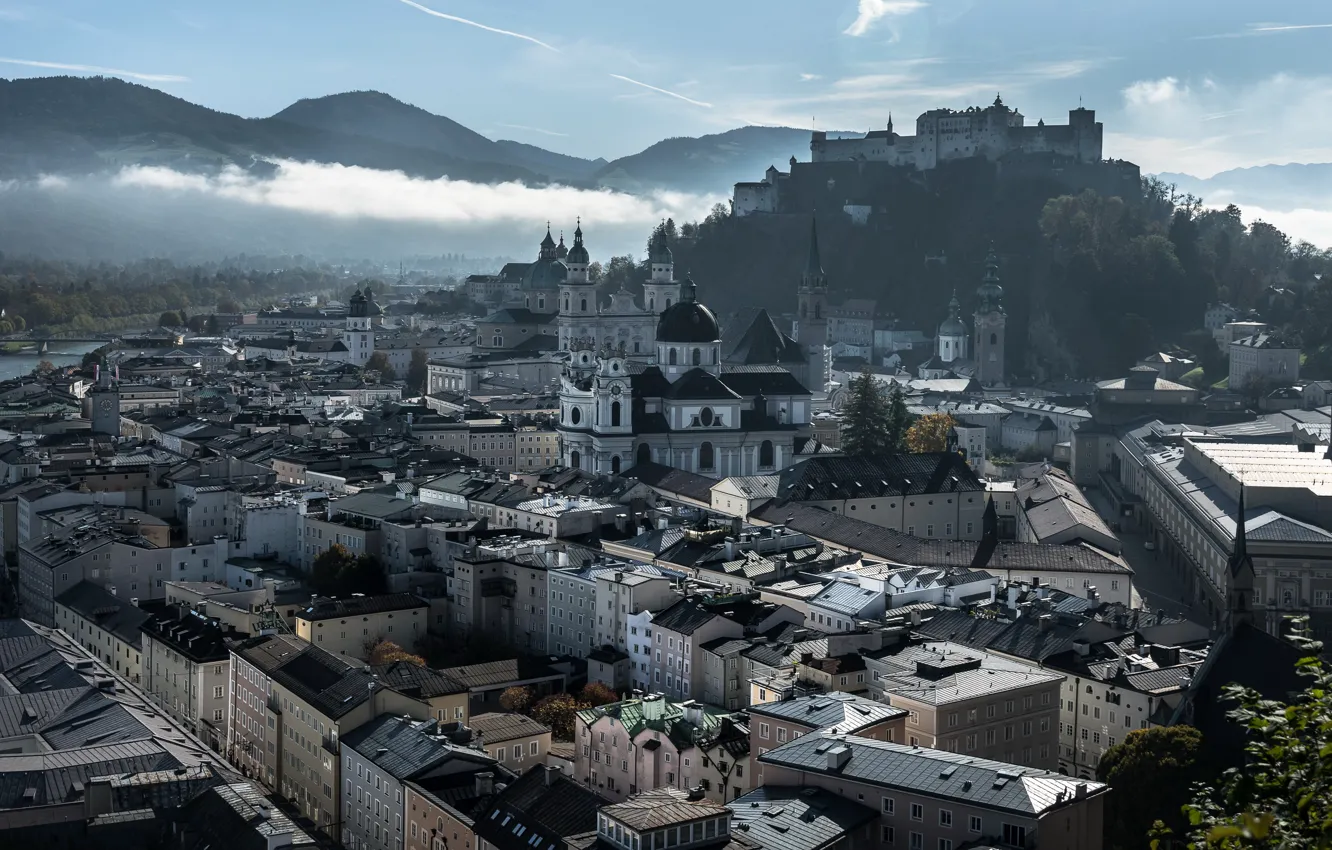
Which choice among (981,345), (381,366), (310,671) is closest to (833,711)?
(310,671)

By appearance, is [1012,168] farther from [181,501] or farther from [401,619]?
[401,619]

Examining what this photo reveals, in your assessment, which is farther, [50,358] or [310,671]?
[50,358]

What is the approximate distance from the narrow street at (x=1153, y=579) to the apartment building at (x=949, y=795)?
733 inches

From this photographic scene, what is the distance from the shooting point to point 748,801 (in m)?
23.0

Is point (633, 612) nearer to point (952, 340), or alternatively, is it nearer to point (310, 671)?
point (310, 671)

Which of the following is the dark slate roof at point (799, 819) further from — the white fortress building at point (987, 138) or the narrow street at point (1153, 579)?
the white fortress building at point (987, 138)

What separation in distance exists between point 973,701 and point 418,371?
71080 mm

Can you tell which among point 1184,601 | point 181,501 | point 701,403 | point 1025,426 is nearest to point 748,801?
point 1184,601

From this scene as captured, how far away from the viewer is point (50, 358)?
12681 cm

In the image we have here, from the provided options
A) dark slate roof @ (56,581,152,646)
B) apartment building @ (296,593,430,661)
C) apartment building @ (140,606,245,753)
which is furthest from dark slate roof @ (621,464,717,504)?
apartment building @ (140,606,245,753)

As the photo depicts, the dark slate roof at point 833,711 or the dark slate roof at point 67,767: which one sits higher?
the dark slate roof at point 833,711

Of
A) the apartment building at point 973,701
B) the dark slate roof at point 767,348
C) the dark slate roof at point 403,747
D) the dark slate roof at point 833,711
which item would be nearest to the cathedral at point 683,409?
the dark slate roof at point 767,348

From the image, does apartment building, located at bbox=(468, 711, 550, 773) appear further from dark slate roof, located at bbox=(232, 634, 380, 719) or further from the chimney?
the chimney

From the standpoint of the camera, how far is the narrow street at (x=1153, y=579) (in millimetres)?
42312
